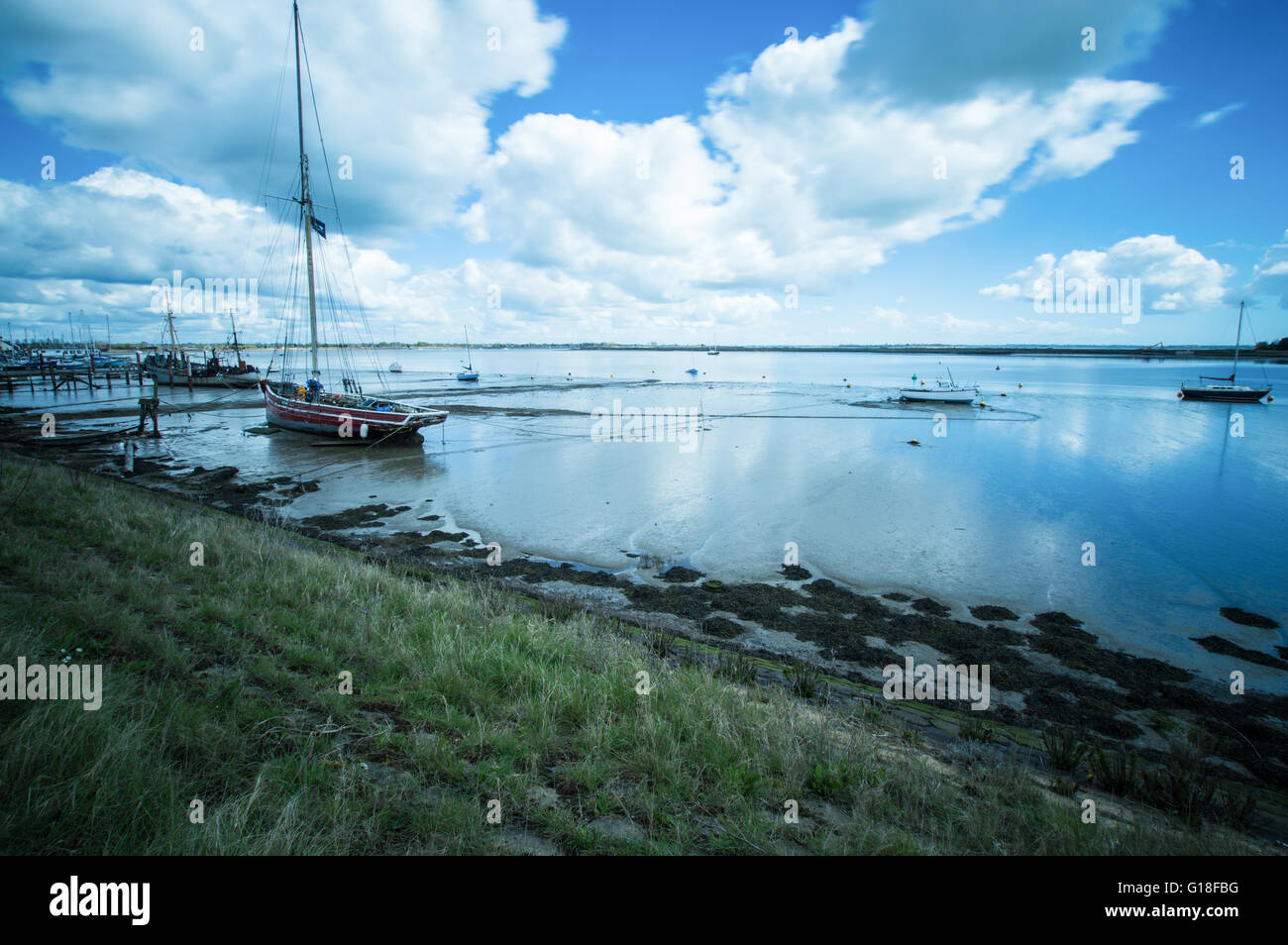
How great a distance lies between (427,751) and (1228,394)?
7617cm

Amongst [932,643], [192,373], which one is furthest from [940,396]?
[192,373]

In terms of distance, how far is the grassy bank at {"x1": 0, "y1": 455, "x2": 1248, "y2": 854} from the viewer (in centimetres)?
352

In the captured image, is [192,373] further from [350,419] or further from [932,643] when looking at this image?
[932,643]

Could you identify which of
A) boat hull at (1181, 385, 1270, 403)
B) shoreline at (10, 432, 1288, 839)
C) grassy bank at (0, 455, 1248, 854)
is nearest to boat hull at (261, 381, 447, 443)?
shoreline at (10, 432, 1288, 839)

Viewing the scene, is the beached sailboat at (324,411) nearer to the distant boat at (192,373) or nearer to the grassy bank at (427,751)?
the grassy bank at (427,751)

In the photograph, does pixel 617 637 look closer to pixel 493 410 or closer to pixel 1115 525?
pixel 1115 525

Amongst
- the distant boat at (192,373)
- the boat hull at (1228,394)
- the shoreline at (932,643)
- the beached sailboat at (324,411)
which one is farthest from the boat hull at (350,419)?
the boat hull at (1228,394)

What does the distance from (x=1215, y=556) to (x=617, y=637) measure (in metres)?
15.8

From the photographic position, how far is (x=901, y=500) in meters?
19.4

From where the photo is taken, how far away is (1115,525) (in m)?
17.0

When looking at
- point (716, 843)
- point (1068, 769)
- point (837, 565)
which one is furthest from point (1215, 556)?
point (716, 843)

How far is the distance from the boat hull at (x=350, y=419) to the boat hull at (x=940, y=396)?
43519 mm

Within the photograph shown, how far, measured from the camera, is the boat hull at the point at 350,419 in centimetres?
2930
